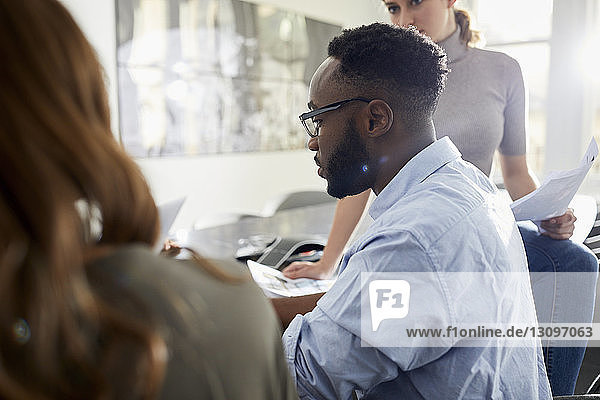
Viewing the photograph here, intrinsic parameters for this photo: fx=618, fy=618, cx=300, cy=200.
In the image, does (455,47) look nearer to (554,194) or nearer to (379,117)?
(554,194)

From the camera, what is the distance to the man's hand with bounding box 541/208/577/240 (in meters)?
1.37

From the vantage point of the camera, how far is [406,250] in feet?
2.85

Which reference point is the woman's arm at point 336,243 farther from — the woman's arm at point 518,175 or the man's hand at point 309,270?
the woman's arm at point 518,175

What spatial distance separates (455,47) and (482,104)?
7.5 inches

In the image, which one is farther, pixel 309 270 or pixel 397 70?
pixel 309 270

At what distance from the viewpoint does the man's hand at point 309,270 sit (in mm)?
1587

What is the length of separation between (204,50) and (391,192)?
Result: 11.6 feet

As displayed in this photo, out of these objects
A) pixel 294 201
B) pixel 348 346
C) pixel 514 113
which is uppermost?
pixel 514 113

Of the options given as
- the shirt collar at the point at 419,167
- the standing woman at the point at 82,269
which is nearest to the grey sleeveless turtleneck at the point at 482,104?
the shirt collar at the point at 419,167

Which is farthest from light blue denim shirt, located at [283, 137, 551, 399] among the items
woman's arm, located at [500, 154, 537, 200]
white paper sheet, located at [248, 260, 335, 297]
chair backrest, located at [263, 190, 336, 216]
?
chair backrest, located at [263, 190, 336, 216]

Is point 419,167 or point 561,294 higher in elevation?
point 419,167

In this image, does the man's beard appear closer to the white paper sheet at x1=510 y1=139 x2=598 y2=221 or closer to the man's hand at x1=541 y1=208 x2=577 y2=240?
the white paper sheet at x1=510 y1=139 x2=598 y2=221

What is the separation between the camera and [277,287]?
4.59 feet

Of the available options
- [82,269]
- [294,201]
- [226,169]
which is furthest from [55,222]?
[226,169]
